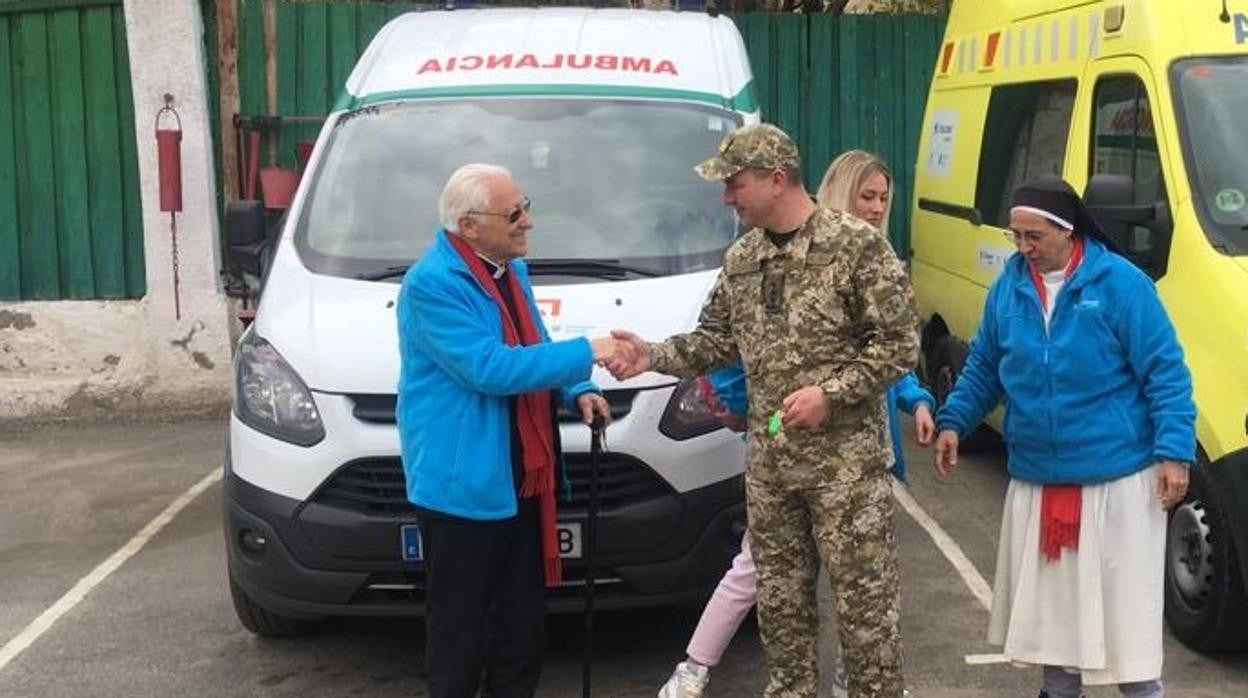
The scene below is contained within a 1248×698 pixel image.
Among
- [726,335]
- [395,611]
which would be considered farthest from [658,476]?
[395,611]

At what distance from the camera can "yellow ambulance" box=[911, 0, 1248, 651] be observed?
165 inches

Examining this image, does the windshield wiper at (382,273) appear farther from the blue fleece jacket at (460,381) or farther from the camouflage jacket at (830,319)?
the camouflage jacket at (830,319)

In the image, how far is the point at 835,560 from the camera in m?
3.32

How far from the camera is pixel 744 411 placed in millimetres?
3670

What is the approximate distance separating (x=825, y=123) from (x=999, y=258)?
330 cm

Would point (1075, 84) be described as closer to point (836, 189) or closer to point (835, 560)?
point (836, 189)

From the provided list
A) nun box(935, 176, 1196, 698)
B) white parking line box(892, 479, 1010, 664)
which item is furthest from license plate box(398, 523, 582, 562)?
white parking line box(892, 479, 1010, 664)

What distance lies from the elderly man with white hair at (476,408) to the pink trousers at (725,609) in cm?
65

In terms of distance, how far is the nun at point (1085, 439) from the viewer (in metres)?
3.29

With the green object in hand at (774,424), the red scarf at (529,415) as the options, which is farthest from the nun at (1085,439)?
the red scarf at (529,415)

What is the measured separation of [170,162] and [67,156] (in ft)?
3.06

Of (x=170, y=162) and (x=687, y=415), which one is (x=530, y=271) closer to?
(x=687, y=415)

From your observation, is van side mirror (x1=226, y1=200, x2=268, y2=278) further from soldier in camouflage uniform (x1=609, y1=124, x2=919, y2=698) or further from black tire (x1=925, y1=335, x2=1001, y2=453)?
black tire (x1=925, y1=335, x2=1001, y2=453)

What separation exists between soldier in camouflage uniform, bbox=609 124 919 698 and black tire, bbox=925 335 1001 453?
356 centimetres
